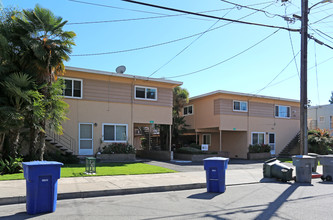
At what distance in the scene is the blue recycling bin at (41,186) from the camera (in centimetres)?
663

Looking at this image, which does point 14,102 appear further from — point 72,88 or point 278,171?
point 278,171

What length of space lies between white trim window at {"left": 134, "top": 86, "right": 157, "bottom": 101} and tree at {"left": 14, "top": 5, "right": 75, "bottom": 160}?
24.6ft

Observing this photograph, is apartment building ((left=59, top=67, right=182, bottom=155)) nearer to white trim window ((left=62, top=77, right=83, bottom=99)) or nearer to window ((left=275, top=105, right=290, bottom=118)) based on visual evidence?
white trim window ((left=62, top=77, right=83, bottom=99))

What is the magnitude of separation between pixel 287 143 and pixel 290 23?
55.2 feet

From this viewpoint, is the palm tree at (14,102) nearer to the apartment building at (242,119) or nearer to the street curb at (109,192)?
the street curb at (109,192)

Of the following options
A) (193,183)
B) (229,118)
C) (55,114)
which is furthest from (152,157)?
(193,183)

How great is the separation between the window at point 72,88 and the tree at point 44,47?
4482 mm

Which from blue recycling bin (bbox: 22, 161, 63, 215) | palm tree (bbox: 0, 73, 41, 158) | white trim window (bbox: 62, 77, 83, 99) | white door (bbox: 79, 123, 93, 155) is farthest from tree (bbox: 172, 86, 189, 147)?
blue recycling bin (bbox: 22, 161, 63, 215)

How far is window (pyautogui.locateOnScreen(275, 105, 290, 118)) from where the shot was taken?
2881 centimetres

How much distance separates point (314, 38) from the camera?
602 inches

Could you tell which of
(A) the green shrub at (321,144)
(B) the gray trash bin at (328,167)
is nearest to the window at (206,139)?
(A) the green shrub at (321,144)

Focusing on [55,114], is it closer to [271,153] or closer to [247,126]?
[247,126]

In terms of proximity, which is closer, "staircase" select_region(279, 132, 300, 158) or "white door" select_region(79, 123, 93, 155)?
"white door" select_region(79, 123, 93, 155)

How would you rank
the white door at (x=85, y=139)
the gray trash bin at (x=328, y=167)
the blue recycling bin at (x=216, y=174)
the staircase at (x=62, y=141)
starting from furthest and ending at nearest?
the white door at (x=85, y=139), the staircase at (x=62, y=141), the gray trash bin at (x=328, y=167), the blue recycling bin at (x=216, y=174)
